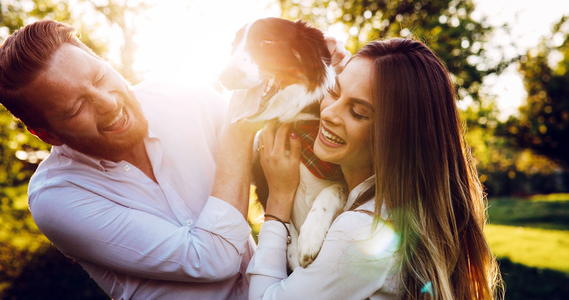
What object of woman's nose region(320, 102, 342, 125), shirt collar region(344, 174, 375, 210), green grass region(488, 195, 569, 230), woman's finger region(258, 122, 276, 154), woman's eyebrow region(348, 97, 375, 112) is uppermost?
woman's eyebrow region(348, 97, 375, 112)

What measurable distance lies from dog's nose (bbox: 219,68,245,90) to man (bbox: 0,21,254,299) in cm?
34

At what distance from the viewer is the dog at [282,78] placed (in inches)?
81.4

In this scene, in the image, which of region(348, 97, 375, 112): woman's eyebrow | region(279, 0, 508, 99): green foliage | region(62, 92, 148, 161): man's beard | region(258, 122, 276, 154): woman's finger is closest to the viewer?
region(348, 97, 375, 112): woman's eyebrow

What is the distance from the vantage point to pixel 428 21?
730cm

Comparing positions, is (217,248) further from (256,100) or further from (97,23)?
(97,23)

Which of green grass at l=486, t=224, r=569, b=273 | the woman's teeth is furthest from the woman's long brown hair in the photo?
green grass at l=486, t=224, r=569, b=273

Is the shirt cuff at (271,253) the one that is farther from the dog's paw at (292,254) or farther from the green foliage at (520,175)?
the green foliage at (520,175)

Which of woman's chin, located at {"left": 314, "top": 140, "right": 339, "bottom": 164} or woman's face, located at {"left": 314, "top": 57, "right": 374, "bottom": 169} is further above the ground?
woman's face, located at {"left": 314, "top": 57, "right": 374, "bottom": 169}

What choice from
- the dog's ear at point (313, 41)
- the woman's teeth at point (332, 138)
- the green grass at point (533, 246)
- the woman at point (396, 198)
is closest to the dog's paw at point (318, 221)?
the woman at point (396, 198)

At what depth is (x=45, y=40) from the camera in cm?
163

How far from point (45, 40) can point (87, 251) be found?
0.90 meters

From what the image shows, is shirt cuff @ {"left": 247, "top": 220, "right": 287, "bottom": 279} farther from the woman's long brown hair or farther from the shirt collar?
the woman's long brown hair

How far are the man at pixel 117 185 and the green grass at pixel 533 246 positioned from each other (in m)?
7.76

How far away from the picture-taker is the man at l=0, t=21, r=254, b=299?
164 cm
